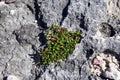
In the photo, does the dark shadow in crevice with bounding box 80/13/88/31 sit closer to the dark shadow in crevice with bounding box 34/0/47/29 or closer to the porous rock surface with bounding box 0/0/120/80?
the porous rock surface with bounding box 0/0/120/80

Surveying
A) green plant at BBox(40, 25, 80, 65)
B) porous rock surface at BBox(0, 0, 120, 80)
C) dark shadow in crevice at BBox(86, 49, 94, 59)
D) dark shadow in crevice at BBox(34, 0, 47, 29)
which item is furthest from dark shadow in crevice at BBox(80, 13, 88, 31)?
dark shadow in crevice at BBox(34, 0, 47, 29)

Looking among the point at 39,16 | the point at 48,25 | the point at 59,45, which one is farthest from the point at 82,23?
the point at 39,16

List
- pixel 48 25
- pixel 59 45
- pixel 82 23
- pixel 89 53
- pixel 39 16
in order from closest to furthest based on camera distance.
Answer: pixel 89 53, pixel 59 45, pixel 82 23, pixel 48 25, pixel 39 16

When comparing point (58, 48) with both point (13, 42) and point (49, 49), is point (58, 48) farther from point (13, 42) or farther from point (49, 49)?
point (13, 42)

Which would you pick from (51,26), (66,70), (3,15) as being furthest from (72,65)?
(3,15)

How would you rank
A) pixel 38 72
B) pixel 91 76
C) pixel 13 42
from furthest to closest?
pixel 13 42
pixel 38 72
pixel 91 76

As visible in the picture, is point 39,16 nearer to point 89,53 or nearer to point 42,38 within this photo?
point 42,38
